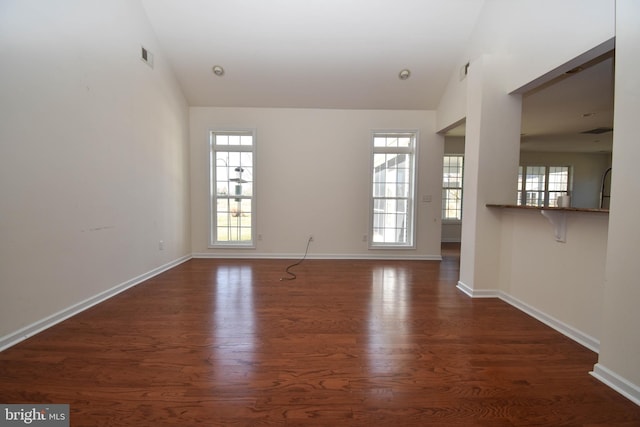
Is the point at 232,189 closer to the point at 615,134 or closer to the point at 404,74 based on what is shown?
the point at 404,74

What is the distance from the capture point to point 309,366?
1.64 meters

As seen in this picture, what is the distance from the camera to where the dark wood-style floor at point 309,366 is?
1298mm

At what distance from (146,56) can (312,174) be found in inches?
111

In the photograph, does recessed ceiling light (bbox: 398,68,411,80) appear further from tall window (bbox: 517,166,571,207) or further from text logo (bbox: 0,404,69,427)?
→ tall window (bbox: 517,166,571,207)

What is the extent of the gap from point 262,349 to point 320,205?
10.3 feet

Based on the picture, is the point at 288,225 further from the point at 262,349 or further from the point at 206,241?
the point at 262,349

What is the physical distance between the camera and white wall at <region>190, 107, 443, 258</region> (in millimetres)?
4648

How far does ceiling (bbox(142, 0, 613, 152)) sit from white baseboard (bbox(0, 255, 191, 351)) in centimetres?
310

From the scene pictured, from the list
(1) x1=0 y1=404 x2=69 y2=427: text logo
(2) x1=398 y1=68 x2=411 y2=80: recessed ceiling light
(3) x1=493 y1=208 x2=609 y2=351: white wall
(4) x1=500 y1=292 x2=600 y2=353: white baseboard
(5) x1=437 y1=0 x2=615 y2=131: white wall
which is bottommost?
(1) x1=0 y1=404 x2=69 y2=427: text logo

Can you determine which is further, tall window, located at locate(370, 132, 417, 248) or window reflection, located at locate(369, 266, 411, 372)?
tall window, located at locate(370, 132, 417, 248)

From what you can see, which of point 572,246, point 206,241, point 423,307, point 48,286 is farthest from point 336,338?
point 206,241

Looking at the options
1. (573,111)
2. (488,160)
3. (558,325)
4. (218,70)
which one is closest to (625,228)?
(558,325)

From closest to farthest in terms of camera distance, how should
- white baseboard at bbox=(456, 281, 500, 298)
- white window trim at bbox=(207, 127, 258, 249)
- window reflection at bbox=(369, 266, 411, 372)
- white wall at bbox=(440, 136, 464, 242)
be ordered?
window reflection at bbox=(369, 266, 411, 372) → white baseboard at bbox=(456, 281, 500, 298) → white window trim at bbox=(207, 127, 258, 249) → white wall at bbox=(440, 136, 464, 242)

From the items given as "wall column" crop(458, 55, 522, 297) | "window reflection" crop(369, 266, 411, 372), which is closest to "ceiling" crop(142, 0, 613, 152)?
"wall column" crop(458, 55, 522, 297)
